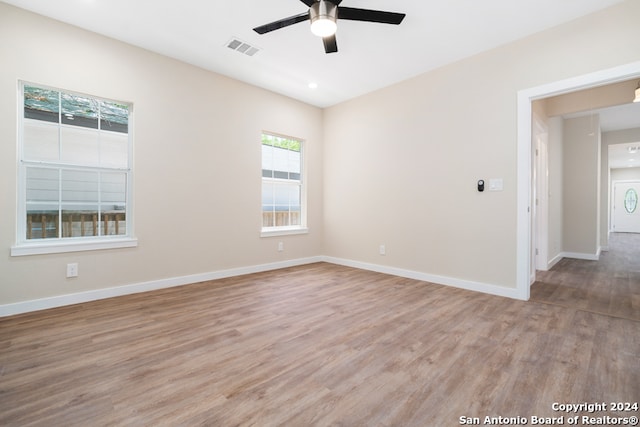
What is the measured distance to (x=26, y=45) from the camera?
107 inches

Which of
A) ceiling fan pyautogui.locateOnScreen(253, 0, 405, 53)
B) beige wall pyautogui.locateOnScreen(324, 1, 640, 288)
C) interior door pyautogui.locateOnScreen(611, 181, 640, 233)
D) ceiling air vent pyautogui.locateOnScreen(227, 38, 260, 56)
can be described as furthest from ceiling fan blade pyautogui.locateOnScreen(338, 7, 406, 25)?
interior door pyautogui.locateOnScreen(611, 181, 640, 233)

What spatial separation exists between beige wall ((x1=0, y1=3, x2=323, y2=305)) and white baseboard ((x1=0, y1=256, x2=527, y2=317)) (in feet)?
0.21

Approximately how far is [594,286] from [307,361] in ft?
13.2

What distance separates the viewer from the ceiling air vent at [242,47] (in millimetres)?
3215

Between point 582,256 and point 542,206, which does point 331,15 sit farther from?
point 582,256

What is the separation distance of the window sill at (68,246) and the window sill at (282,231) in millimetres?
1800

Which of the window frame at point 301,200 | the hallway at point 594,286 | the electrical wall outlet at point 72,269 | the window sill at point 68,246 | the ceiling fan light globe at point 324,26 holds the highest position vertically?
the ceiling fan light globe at point 324,26

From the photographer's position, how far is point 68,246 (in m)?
2.92

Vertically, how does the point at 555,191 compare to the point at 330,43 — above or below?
below

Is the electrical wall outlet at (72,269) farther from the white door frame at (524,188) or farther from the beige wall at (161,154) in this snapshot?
the white door frame at (524,188)

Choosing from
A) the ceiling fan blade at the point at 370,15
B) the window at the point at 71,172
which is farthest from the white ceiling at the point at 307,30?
the window at the point at 71,172

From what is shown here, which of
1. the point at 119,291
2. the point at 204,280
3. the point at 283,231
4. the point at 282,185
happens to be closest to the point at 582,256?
the point at 283,231

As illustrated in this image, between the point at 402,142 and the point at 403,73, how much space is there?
0.93 meters

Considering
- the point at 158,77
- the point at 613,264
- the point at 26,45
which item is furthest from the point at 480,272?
the point at 26,45
